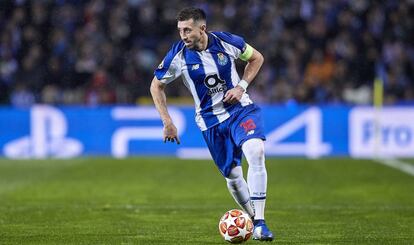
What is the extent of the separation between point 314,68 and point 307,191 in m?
9.14

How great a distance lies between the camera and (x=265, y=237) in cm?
883

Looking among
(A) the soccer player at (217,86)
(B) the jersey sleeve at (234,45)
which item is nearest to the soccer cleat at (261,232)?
(A) the soccer player at (217,86)

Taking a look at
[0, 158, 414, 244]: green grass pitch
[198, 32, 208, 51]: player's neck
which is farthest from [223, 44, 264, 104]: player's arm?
[0, 158, 414, 244]: green grass pitch

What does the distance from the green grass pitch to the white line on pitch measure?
33cm

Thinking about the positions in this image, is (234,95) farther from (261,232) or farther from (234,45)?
(261,232)

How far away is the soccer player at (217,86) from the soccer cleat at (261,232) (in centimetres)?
11

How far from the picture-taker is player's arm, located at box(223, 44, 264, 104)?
9023 mm

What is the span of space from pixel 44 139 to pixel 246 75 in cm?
1341

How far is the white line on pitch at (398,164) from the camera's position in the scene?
18438 millimetres

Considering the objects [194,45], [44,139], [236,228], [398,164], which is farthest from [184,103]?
[236,228]

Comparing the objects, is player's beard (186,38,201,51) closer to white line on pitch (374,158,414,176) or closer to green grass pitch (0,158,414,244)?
green grass pitch (0,158,414,244)

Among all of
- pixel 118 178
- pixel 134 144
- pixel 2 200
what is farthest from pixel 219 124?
pixel 134 144

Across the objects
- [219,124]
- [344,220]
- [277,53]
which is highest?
[277,53]

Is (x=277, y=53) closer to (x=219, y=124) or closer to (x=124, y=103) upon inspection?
(x=124, y=103)
